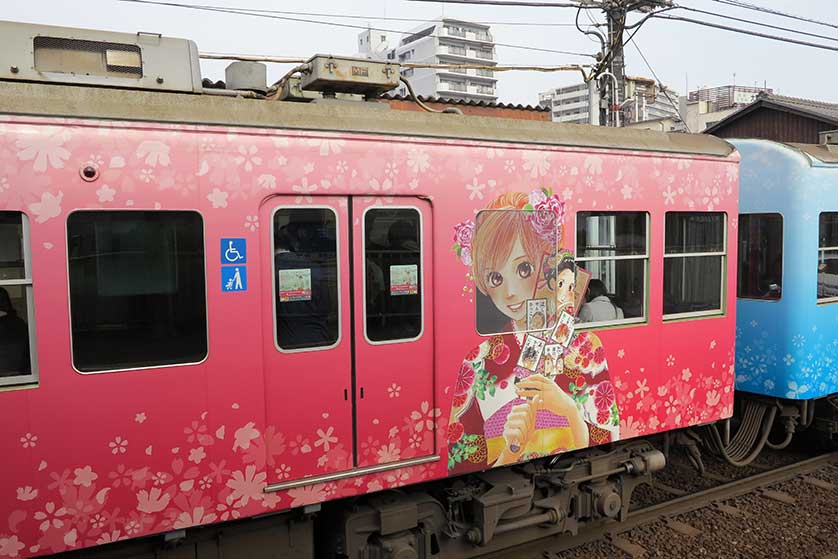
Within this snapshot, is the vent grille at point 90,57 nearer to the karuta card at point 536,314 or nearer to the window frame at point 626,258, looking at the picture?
the karuta card at point 536,314

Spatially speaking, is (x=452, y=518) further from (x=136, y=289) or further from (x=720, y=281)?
(x=720, y=281)

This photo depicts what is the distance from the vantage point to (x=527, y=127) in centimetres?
511

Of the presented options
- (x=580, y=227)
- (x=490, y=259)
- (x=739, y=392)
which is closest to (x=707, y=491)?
(x=739, y=392)

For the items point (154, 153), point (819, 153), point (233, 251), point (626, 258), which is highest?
point (819, 153)

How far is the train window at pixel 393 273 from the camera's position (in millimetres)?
4449

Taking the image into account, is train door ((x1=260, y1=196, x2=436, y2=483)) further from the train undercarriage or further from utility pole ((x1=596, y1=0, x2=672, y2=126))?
utility pole ((x1=596, y1=0, x2=672, y2=126))

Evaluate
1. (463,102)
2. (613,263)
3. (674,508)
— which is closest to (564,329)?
(613,263)

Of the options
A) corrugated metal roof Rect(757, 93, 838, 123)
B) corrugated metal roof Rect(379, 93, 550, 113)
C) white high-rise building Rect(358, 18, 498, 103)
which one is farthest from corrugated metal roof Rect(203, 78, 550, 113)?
white high-rise building Rect(358, 18, 498, 103)

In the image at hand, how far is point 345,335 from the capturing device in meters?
4.36

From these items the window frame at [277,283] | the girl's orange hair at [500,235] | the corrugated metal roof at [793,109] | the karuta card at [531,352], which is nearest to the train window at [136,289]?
the window frame at [277,283]

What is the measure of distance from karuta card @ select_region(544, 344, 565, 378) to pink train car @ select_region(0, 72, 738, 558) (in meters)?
0.02

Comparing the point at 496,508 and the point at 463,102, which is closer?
the point at 496,508

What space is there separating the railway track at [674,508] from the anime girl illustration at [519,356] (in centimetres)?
103

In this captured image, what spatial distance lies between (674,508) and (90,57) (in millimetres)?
6043
